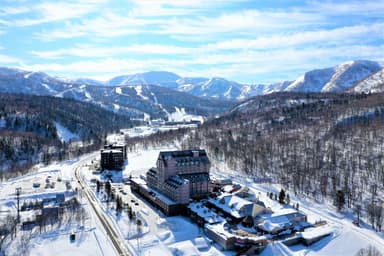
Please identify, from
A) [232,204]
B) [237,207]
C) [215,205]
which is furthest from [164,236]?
[232,204]

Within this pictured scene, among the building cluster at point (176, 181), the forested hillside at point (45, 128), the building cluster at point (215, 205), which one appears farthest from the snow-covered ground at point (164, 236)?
the forested hillside at point (45, 128)

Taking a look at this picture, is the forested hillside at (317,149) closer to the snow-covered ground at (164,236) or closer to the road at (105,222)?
the snow-covered ground at (164,236)

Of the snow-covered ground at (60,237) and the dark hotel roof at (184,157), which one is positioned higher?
the dark hotel roof at (184,157)

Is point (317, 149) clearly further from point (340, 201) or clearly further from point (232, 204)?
point (232, 204)

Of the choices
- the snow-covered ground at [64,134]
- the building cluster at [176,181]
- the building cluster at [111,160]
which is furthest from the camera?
the snow-covered ground at [64,134]

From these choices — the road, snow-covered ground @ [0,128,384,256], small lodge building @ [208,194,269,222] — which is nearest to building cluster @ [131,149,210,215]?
snow-covered ground @ [0,128,384,256]

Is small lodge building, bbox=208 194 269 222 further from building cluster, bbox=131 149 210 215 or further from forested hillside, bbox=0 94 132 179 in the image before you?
forested hillside, bbox=0 94 132 179
